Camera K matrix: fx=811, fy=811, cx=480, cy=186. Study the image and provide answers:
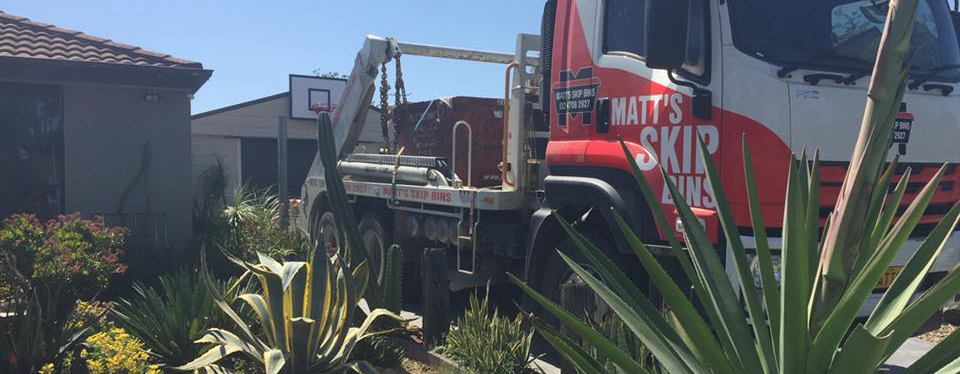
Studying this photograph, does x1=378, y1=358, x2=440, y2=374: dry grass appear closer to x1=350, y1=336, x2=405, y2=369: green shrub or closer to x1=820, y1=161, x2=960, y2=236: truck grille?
x1=350, y1=336, x2=405, y2=369: green shrub

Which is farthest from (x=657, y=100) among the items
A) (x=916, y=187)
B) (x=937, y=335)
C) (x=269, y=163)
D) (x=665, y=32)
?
(x=269, y=163)

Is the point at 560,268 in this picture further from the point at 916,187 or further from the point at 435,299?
the point at 916,187

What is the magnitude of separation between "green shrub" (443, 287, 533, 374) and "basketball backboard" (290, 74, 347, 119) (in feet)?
50.2

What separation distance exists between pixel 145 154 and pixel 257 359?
22.1 feet

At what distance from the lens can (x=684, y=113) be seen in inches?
195

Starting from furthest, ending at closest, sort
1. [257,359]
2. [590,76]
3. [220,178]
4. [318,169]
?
1. [220,178]
2. [318,169]
3. [590,76]
4. [257,359]

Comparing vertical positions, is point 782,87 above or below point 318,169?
above

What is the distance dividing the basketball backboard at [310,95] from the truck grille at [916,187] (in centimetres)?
1638

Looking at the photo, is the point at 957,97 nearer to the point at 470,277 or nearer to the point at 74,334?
the point at 470,277

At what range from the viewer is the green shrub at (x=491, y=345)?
496 cm

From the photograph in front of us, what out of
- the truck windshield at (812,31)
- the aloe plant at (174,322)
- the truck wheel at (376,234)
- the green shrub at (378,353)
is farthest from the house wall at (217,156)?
the truck windshield at (812,31)

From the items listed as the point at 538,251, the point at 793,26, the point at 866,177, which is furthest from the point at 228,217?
the point at 866,177

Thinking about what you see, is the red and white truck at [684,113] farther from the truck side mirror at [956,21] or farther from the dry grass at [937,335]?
the dry grass at [937,335]

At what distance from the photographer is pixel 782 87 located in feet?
15.4
